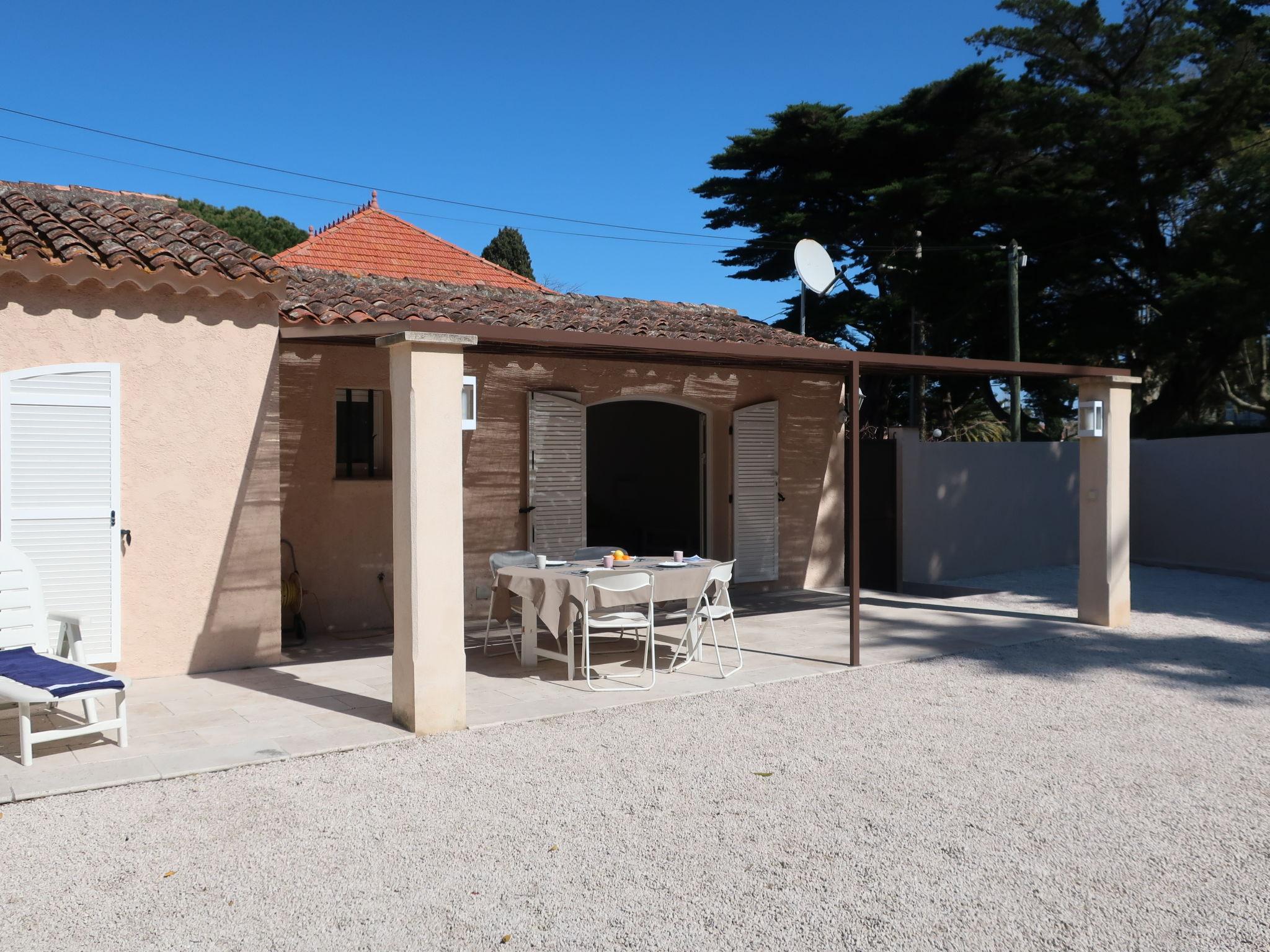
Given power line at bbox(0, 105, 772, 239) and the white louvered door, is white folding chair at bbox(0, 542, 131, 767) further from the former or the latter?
power line at bbox(0, 105, 772, 239)

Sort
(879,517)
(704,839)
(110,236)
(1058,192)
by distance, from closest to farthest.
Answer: (704,839)
(110,236)
(879,517)
(1058,192)

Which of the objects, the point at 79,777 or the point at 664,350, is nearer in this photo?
the point at 79,777

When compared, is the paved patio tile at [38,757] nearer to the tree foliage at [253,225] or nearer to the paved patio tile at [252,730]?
the paved patio tile at [252,730]

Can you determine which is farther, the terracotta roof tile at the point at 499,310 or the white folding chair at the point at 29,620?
the terracotta roof tile at the point at 499,310

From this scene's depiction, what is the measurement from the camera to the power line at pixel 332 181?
20.0m

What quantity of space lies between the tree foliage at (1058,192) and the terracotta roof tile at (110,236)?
16.3 m

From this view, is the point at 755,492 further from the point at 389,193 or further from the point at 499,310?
the point at 389,193

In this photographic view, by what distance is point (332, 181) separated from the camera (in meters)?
25.6

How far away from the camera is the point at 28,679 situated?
4.99 meters

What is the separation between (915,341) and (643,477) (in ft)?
32.5

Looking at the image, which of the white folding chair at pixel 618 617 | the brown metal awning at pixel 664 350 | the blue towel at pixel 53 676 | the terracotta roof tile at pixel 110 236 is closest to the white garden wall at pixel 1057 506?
the brown metal awning at pixel 664 350

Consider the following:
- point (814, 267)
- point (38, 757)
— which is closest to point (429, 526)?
point (38, 757)

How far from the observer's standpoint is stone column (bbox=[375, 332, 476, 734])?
5480mm

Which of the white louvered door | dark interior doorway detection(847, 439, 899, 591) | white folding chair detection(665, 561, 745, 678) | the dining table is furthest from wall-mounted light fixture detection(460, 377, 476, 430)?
dark interior doorway detection(847, 439, 899, 591)
